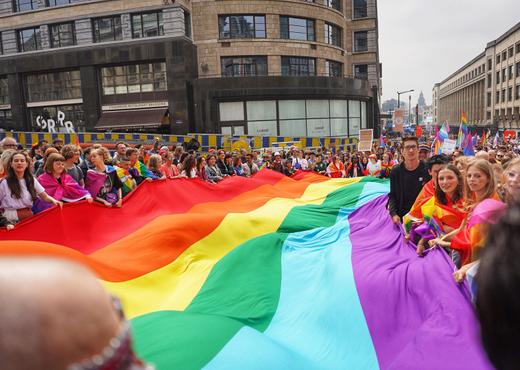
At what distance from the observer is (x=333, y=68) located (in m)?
37.5

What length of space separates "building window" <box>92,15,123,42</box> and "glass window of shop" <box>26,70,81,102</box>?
134 inches

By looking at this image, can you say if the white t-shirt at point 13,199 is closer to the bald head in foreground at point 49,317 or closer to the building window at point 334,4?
the bald head in foreground at point 49,317

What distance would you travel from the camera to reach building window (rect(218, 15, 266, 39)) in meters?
32.0

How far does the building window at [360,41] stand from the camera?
4347cm

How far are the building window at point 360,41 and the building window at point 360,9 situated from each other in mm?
1860

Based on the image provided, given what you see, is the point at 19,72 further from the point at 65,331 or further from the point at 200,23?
the point at 65,331

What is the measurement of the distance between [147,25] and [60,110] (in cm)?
1004

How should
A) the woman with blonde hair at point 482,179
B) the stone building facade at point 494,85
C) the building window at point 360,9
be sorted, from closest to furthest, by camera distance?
the woman with blonde hair at point 482,179, the building window at point 360,9, the stone building facade at point 494,85

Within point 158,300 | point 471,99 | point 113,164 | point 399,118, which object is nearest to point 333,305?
point 158,300

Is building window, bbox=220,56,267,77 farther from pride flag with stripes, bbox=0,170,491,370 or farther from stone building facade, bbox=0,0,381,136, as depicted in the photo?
pride flag with stripes, bbox=0,170,491,370

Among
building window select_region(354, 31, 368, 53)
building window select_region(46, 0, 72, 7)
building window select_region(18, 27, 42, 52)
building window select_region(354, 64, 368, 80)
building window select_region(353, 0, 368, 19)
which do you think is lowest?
building window select_region(354, 64, 368, 80)

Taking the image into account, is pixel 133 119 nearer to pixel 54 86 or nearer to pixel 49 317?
pixel 54 86

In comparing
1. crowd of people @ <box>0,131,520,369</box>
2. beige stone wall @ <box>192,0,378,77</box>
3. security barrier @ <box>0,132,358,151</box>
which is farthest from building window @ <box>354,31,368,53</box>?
crowd of people @ <box>0,131,520,369</box>

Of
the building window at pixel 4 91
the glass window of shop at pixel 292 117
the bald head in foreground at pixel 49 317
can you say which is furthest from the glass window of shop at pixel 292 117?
the bald head in foreground at pixel 49 317
